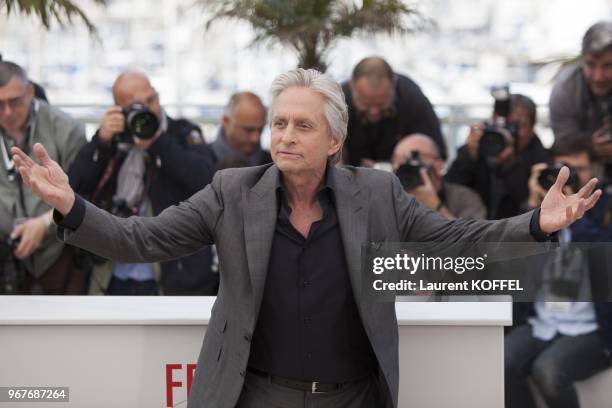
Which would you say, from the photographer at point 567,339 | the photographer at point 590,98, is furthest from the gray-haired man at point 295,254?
the photographer at point 590,98

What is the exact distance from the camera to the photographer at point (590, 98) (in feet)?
16.0

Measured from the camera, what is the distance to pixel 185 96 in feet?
34.2

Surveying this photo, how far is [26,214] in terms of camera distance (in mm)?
4691

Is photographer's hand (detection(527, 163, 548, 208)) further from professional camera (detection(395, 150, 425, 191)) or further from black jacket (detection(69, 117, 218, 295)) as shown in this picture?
black jacket (detection(69, 117, 218, 295))

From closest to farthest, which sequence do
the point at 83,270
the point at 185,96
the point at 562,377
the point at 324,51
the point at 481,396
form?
the point at 481,396, the point at 562,377, the point at 83,270, the point at 324,51, the point at 185,96

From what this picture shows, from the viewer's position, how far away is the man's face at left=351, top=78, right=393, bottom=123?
5344 mm

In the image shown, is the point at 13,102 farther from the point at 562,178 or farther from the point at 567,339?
the point at 562,178

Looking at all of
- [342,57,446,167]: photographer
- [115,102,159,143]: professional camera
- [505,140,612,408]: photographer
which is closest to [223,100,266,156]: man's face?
[342,57,446,167]: photographer

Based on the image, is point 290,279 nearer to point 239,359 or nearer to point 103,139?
point 239,359

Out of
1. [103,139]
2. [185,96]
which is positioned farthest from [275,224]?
[185,96]

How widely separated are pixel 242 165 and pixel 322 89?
2.31 meters

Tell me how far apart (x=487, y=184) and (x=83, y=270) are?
83.2 inches

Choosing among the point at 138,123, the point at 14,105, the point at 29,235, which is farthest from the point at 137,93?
the point at 29,235

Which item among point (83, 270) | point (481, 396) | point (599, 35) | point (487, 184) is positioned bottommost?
point (481, 396)
